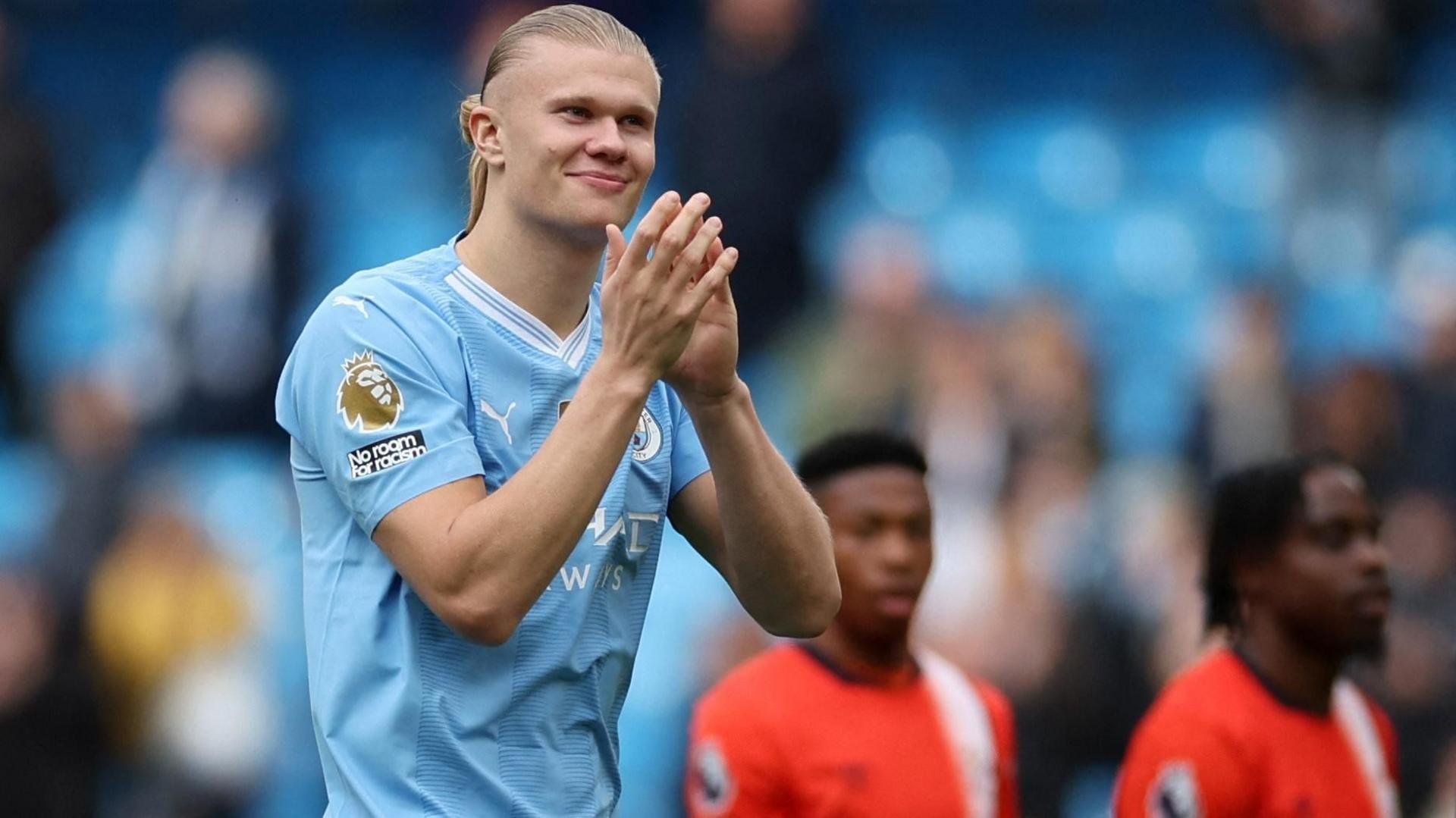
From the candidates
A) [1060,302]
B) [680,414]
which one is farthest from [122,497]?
[680,414]

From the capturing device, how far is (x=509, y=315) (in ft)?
11.7

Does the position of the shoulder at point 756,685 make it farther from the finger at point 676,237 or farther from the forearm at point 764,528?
the finger at point 676,237

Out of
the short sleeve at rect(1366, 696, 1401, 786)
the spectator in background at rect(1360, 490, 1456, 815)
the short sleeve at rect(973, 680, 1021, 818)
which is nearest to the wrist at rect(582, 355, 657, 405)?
the short sleeve at rect(973, 680, 1021, 818)

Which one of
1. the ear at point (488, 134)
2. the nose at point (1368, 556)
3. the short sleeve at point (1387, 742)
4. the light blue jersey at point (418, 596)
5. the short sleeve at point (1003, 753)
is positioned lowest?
the short sleeve at point (1003, 753)

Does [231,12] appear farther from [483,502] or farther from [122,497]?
[483,502]

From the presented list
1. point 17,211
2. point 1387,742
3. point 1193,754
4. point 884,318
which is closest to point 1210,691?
point 1193,754

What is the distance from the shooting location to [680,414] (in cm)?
388

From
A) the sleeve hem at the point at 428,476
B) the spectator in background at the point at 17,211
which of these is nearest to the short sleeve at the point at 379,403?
the sleeve hem at the point at 428,476

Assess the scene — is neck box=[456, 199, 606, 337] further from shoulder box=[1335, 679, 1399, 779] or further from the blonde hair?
shoulder box=[1335, 679, 1399, 779]

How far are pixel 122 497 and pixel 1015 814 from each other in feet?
17.9

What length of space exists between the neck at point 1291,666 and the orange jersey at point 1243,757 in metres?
0.04

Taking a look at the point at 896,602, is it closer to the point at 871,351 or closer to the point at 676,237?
the point at 676,237

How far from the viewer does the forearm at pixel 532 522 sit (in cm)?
318

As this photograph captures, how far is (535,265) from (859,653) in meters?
2.37
